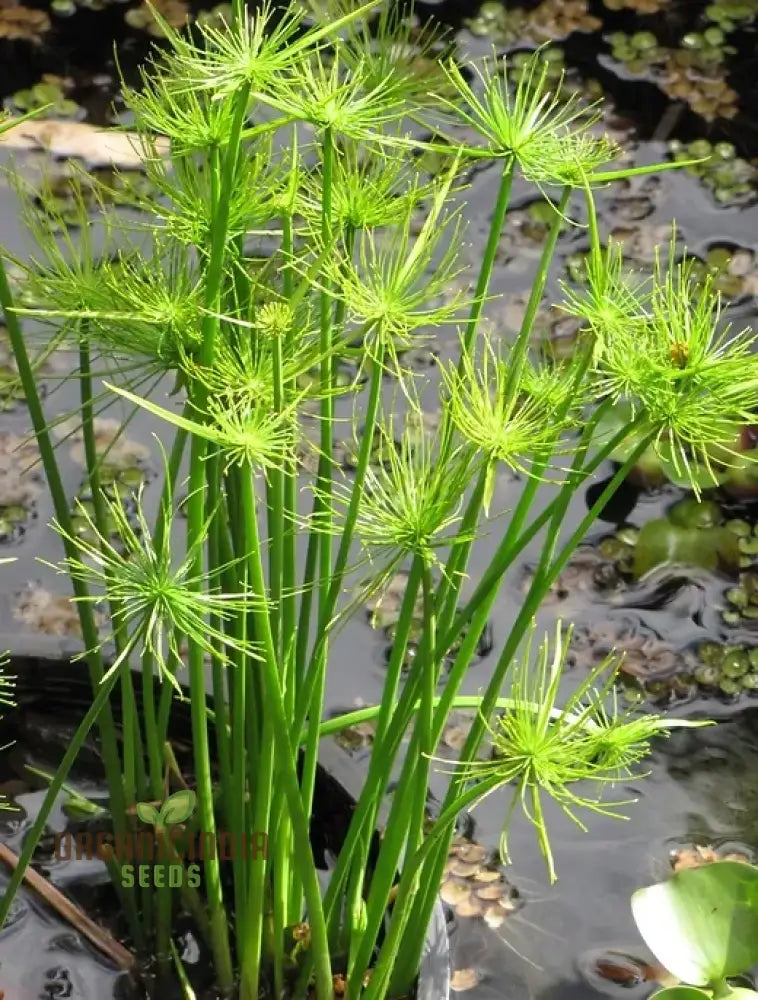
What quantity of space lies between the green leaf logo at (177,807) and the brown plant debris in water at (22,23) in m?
1.72

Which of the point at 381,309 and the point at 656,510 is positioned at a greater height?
the point at 381,309

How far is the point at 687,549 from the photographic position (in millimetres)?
1645

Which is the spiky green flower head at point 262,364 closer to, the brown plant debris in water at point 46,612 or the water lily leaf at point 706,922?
the water lily leaf at point 706,922

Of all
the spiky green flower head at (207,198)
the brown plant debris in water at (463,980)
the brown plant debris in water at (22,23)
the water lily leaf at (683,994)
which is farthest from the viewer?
the brown plant debris in water at (22,23)

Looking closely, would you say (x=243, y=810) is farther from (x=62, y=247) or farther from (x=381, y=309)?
(x=62, y=247)

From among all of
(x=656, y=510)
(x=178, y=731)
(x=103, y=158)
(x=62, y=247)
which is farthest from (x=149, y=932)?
(x=103, y=158)

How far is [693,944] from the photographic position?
1.11 metres

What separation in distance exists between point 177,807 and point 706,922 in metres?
0.46

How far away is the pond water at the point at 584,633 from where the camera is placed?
49.4 inches

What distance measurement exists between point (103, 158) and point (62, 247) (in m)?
0.18

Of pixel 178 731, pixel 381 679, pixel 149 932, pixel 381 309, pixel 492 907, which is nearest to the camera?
pixel 381 309

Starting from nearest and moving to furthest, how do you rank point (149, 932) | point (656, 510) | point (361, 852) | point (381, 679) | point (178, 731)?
1. point (361, 852)
2. point (149, 932)
3. point (178, 731)
4. point (381, 679)
5. point (656, 510)

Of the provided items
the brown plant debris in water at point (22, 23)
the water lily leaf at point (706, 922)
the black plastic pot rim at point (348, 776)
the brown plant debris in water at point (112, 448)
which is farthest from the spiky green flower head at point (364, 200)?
the brown plant debris in water at point (22, 23)

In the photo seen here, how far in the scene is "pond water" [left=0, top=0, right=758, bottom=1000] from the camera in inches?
49.4
